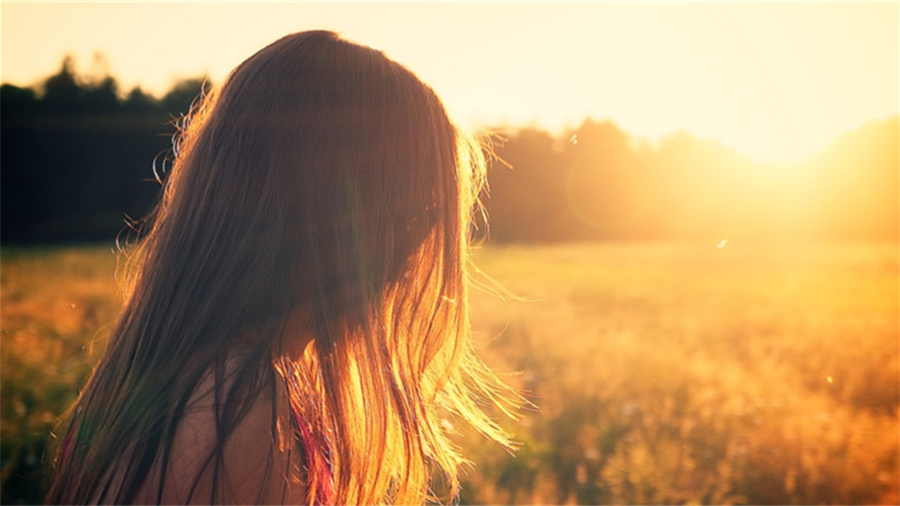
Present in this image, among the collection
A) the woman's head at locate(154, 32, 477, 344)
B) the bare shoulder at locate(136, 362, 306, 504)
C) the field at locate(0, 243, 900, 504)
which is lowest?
the field at locate(0, 243, 900, 504)

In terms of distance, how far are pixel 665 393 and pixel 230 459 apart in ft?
14.8

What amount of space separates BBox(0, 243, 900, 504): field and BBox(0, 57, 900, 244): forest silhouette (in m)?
1.20

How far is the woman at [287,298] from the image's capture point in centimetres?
104

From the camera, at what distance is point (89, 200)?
34406 mm

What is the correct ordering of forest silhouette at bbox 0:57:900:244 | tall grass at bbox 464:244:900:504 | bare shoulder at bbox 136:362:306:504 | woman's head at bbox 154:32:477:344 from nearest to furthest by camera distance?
1. bare shoulder at bbox 136:362:306:504
2. woman's head at bbox 154:32:477:344
3. tall grass at bbox 464:244:900:504
4. forest silhouette at bbox 0:57:900:244

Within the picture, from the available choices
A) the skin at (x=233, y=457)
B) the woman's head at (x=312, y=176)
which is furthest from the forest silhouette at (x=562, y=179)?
the skin at (x=233, y=457)

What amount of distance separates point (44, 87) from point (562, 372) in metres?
36.1

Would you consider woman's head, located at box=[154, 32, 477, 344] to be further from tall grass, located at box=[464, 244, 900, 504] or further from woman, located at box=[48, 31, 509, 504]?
tall grass, located at box=[464, 244, 900, 504]

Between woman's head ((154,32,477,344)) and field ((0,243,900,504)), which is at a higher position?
woman's head ((154,32,477,344))

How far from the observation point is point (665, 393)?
5082mm

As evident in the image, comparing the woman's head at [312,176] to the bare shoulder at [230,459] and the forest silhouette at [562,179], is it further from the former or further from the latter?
the forest silhouette at [562,179]

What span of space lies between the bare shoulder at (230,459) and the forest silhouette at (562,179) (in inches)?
46.1

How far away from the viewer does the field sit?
3.61m

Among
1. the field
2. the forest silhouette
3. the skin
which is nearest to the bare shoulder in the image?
the skin
